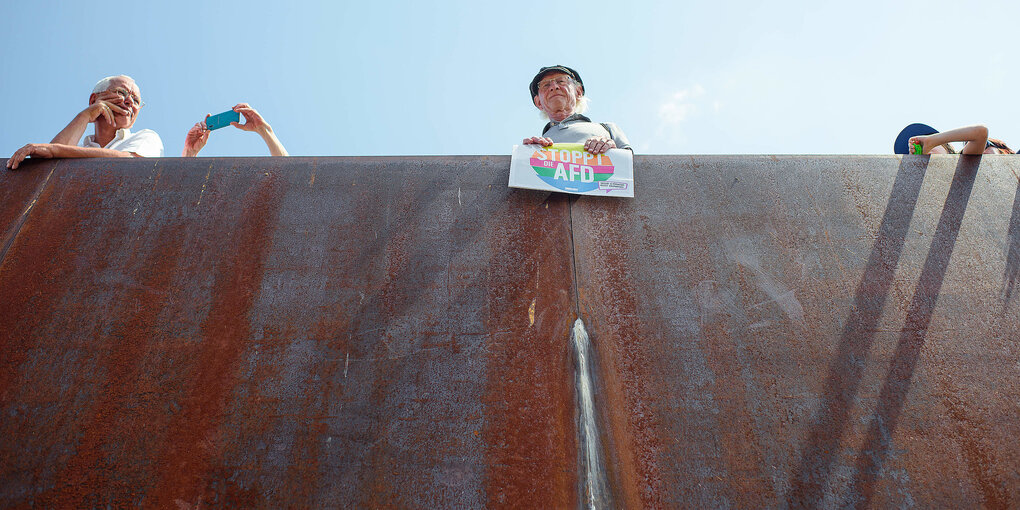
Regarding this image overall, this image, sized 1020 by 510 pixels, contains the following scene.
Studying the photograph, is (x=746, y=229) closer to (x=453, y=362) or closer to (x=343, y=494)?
(x=453, y=362)

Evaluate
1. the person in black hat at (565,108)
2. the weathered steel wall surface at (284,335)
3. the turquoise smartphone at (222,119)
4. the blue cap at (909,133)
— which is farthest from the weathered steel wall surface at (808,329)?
the turquoise smartphone at (222,119)

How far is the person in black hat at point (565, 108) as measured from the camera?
3049mm

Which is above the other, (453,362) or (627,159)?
(627,159)

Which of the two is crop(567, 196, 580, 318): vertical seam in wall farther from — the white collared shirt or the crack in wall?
the white collared shirt

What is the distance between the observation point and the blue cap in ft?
11.9

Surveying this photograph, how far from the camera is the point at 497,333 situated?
2.09m

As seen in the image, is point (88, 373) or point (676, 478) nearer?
point (676, 478)

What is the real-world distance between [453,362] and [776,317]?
1403 mm

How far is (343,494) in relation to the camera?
68.9 inches

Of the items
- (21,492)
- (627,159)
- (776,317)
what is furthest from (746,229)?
(21,492)

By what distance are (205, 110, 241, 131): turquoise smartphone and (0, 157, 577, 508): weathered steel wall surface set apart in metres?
0.95

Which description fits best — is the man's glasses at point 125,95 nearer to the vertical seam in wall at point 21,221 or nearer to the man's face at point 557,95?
the vertical seam in wall at point 21,221

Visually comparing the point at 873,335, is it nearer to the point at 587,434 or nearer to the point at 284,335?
the point at 587,434

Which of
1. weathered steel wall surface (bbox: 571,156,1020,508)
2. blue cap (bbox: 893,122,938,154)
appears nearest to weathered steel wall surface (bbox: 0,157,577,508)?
weathered steel wall surface (bbox: 571,156,1020,508)
